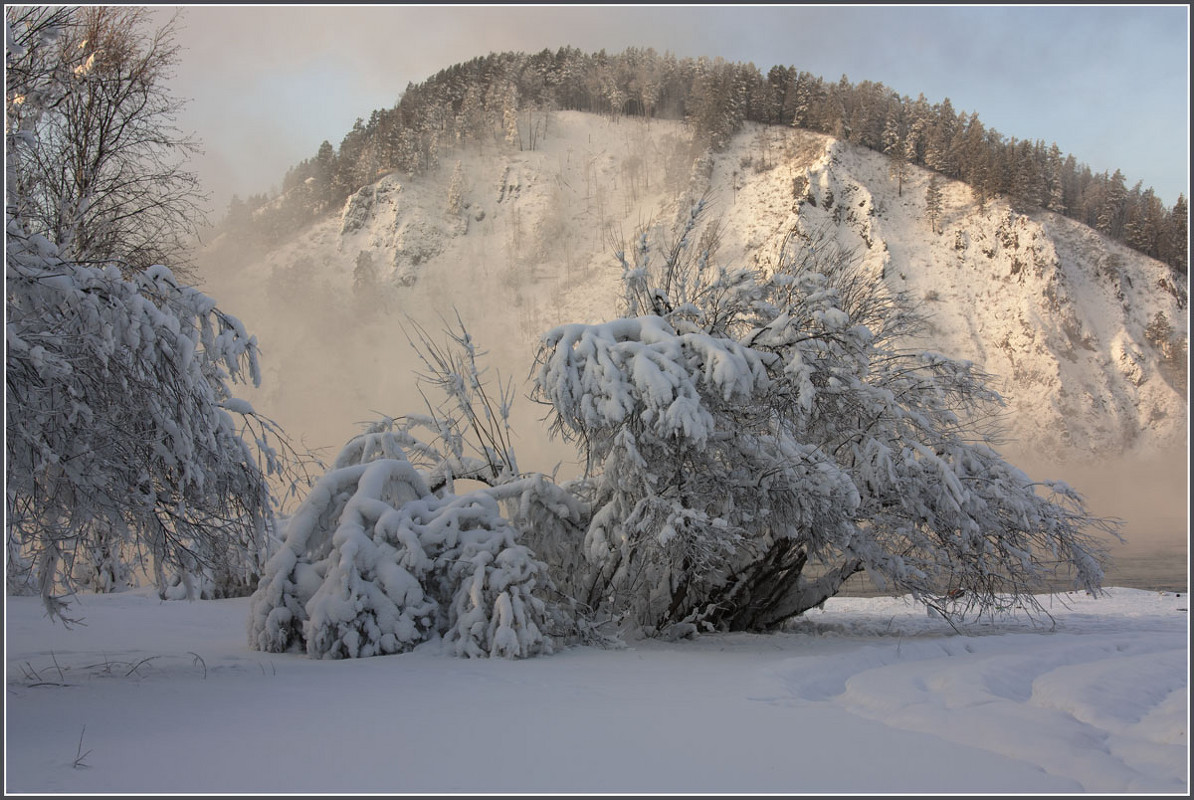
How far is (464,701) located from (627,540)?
11.9 feet

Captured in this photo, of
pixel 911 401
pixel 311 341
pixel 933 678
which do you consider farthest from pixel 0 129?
pixel 311 341

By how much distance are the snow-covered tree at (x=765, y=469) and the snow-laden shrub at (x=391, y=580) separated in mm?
1207

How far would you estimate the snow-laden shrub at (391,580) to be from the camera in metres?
7.53

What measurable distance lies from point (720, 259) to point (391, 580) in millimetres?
42776

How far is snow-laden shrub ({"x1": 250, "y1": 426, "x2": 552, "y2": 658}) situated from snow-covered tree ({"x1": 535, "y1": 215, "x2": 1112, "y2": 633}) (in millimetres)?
1207

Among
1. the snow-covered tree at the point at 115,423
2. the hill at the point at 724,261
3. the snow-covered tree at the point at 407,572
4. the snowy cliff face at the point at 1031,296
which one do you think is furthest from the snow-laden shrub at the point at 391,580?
the snowy cliff face at the point at 1031,296

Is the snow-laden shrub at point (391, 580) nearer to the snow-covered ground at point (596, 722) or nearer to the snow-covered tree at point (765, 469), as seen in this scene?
the snow-covered ground at point (596, 722)

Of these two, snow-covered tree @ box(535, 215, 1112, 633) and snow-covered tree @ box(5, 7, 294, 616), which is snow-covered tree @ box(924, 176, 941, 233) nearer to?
snow-covered tree @ box(535, 215, 1112, 633)

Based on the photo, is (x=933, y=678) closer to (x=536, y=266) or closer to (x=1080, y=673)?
(x=1080, y=673)

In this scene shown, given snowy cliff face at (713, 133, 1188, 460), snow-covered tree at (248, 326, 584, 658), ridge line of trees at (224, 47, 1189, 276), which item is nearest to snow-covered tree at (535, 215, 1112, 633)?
snow-covered tree at (248, 326, 584, 658)

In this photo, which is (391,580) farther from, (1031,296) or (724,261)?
(1031,296)

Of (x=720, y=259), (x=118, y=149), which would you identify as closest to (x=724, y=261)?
(x=720, y=259)

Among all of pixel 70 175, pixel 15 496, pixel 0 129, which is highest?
pixel 70 175

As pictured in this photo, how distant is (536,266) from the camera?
56.8 m
